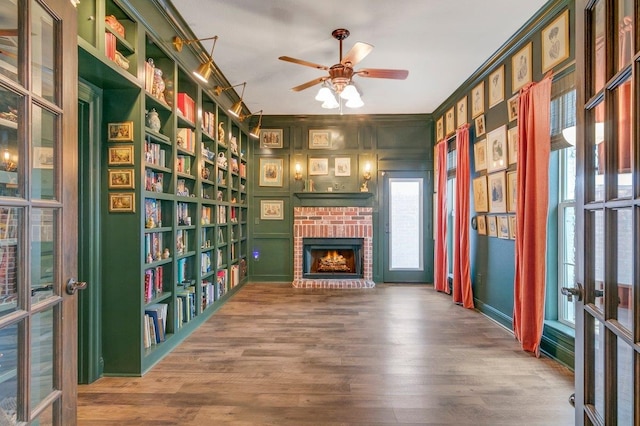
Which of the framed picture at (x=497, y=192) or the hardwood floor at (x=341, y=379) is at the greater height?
the framed picture at (x=497, y=192)

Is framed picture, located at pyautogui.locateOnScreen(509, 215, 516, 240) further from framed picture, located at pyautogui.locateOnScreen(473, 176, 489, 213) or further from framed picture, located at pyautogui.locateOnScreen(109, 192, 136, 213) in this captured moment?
framed picture, located at pyautogui.locateOnScreen(109, 192, 136, 213)

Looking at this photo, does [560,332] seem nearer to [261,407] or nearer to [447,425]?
[447,425]

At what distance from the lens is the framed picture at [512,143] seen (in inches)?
137

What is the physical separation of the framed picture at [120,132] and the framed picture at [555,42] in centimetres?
355

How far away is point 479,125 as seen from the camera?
4234 mm

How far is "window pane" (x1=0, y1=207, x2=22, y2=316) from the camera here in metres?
1.15

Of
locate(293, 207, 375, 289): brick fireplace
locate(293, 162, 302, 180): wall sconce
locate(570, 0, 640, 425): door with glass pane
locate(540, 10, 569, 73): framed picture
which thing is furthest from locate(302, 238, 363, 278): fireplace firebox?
locate(570, 0, 640, 425): door with glass pane

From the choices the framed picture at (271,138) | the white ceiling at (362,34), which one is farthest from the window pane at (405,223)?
the framed picture at (271,138)

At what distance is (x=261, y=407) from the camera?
215cm

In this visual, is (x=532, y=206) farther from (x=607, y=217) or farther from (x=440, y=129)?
(x=440, y=129)

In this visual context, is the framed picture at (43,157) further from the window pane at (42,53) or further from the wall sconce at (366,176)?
the wall sconce at (366,176)

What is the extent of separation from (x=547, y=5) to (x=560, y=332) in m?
2.79

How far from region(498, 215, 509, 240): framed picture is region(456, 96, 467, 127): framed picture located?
1643 millimetres

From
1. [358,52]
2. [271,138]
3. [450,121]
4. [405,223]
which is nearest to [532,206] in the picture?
[358,52]
